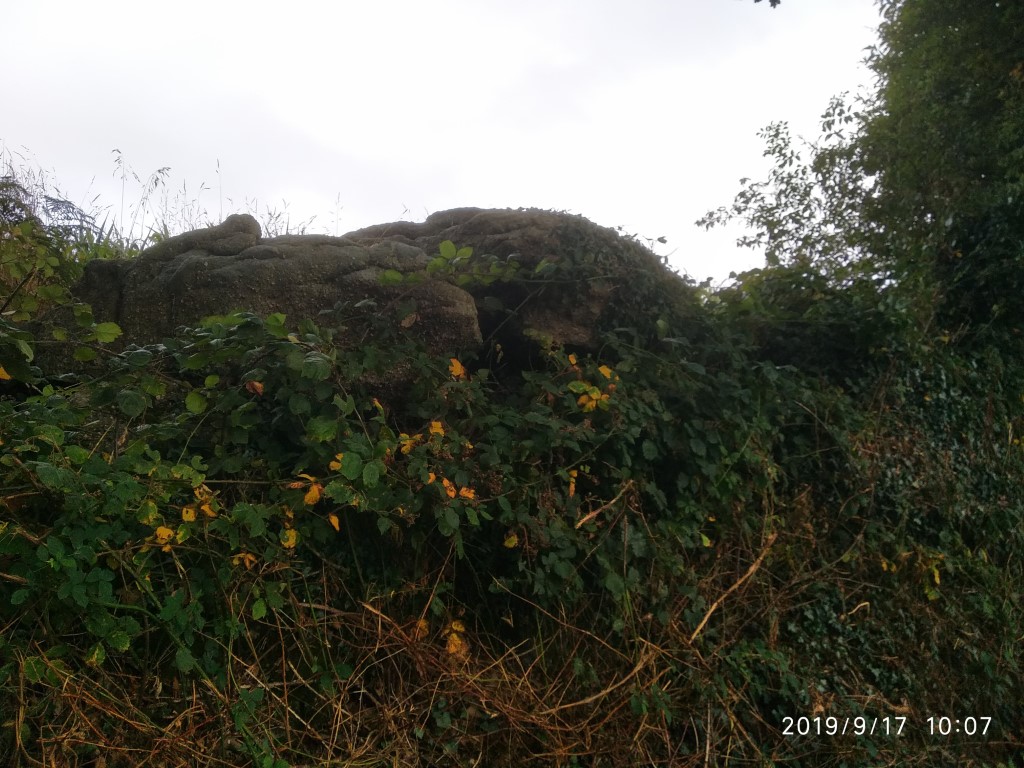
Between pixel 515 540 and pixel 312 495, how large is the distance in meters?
0.97

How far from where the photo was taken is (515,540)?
354cm

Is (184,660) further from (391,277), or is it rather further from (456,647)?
(391,277)

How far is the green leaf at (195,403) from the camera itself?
3.15m

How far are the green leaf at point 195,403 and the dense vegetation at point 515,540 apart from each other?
0.06 meters

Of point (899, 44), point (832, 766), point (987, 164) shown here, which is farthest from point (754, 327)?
point (899, 44)

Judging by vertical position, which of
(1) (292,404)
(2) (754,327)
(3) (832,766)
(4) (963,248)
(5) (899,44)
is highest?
(5) (899,44)

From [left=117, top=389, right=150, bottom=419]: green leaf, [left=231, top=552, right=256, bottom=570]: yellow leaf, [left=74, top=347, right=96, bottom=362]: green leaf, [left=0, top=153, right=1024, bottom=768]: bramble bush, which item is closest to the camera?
[left=0, top=153, right=1024, bottom=768]: bramble bush

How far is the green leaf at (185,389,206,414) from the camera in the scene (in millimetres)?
3146

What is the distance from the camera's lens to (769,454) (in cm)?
471

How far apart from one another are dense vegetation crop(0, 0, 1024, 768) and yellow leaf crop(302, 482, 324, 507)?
1 centimetres

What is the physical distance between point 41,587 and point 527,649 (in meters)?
2.00

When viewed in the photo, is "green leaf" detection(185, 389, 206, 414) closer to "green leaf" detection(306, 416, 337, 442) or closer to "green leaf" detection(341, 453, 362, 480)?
"green leaf" detection(306, 416, 337, 442)

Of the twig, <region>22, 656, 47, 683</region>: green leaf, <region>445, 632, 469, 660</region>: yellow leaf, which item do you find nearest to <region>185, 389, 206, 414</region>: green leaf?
<region>22, 656, 47, 683</region>: green leaf

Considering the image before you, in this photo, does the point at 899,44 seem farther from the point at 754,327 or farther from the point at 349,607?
the point at 349,607
